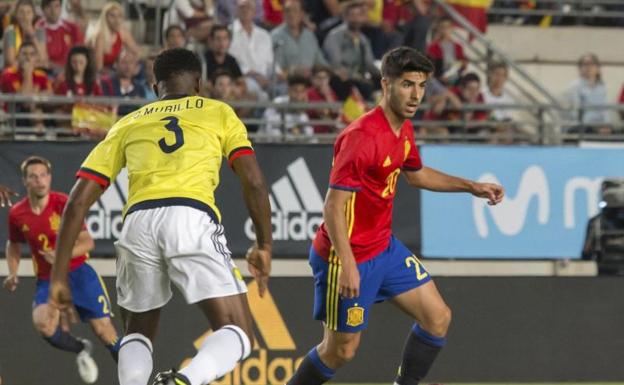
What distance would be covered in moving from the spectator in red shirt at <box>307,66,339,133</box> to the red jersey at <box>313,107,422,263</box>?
6755 mm

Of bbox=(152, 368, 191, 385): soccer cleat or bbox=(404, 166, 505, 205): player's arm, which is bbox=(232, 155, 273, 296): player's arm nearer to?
bbox=(152, 368, 191, 385): soccer cleat

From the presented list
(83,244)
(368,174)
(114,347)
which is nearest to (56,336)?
(114,347)

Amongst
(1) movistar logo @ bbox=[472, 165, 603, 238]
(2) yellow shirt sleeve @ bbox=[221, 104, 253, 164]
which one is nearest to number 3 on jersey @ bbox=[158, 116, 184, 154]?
(2) yellow shirt sleeve @ bbox=[221, 104, 253, 164]

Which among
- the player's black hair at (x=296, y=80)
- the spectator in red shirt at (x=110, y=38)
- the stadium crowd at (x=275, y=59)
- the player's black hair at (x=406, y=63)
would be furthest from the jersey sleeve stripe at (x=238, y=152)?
the player's black hair at (x=296, y=80)

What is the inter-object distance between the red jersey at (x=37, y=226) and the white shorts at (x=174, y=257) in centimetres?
477

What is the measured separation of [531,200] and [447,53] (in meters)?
3.09

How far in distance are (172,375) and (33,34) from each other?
9011 millimetres

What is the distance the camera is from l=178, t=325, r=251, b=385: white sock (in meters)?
6.41

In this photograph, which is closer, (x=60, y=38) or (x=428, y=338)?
(x=428, y=338)

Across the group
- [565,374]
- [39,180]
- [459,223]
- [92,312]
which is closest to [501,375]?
[565,374]

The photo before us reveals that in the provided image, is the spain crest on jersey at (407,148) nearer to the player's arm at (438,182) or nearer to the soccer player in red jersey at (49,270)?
the player's arm at (438,182)

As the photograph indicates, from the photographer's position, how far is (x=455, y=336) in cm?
1207

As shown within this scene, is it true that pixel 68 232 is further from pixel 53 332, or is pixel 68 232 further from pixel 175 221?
pixel 53 332

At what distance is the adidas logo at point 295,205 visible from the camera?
13.7 metres
